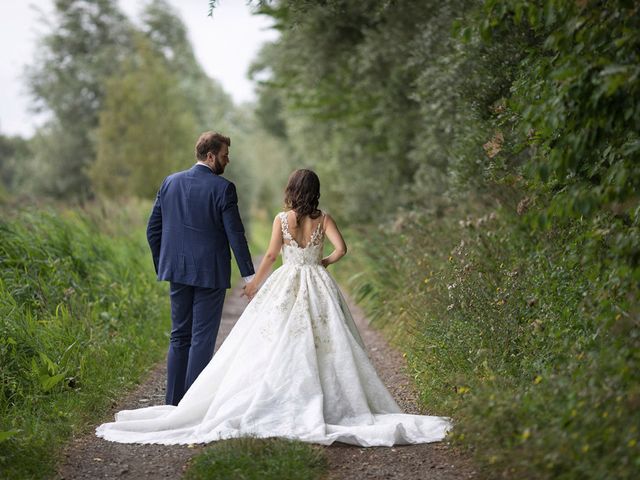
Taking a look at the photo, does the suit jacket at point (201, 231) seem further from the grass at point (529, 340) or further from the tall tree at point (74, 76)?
the tall tree at point (74, 76)

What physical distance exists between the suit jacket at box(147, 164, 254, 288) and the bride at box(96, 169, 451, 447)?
0.31 meters

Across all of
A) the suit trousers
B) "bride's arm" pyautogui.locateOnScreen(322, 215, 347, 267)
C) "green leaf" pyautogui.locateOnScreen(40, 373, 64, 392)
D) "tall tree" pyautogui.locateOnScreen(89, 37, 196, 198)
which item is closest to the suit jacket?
the suit trousers

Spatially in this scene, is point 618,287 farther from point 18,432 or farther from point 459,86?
point 459,86

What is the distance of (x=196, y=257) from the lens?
6418mm

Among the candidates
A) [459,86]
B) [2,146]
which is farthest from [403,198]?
[2,146]

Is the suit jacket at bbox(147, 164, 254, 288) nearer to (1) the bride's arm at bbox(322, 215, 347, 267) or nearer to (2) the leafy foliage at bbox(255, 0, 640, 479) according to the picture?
(1) the bride's arm at bbox(322, 215, 347, 267)

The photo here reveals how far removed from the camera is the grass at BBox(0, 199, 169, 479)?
5.77 m

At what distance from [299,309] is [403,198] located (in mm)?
10917

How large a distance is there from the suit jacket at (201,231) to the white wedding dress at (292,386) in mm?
428

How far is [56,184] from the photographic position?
3853 cm

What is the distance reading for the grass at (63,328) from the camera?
5.77 m

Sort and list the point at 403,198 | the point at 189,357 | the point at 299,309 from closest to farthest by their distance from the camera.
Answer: the point at 299,309, the point at 189,357, the point at 403,198

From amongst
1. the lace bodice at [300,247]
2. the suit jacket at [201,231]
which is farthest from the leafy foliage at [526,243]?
the suit jacket at [201,231]

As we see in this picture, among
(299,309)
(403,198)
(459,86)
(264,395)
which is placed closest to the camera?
(264,395)
